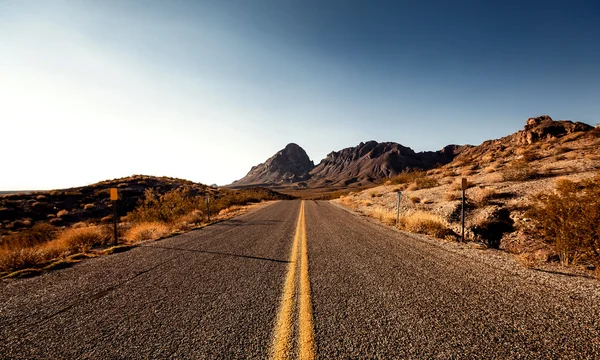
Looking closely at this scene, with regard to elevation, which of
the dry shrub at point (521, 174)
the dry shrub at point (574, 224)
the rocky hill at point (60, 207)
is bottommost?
the rocky hill at point (60, 207)

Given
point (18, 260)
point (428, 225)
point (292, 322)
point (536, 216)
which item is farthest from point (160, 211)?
point (536, 216)

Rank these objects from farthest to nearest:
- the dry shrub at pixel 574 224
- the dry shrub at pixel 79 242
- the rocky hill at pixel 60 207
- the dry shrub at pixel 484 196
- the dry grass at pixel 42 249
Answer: the rocky hill at pixel 60 207 → the dry shrub at pixel 484 196 → the dry shrub at pixel 79 242 → the dry grass at pixel 42 249 → the dry shrub at pixel 574 224

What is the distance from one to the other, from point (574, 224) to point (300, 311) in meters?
5.83

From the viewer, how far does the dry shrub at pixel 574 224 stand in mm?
4309

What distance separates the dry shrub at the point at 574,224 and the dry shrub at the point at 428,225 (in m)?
2.88

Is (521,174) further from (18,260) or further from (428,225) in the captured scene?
(18,260)

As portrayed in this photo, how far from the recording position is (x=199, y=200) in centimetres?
2120

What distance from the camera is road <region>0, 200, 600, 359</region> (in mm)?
2053

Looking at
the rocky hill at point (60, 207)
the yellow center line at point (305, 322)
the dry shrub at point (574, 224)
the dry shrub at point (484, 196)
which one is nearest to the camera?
the yellow center line at point (305, 322)

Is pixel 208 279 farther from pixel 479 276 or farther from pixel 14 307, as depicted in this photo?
pixel 479 276

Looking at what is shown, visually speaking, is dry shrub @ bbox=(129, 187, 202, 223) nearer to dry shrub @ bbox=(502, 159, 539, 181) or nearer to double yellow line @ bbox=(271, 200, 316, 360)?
double yellow line @ bbox=(271, 200, 316, 360)

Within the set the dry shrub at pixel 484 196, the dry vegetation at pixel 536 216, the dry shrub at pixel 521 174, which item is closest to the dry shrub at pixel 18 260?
the dry vegetation at pixel 536 216

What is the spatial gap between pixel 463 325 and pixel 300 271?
2482 mm

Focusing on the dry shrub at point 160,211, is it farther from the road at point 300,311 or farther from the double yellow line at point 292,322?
the double yellow line at point 292,322
